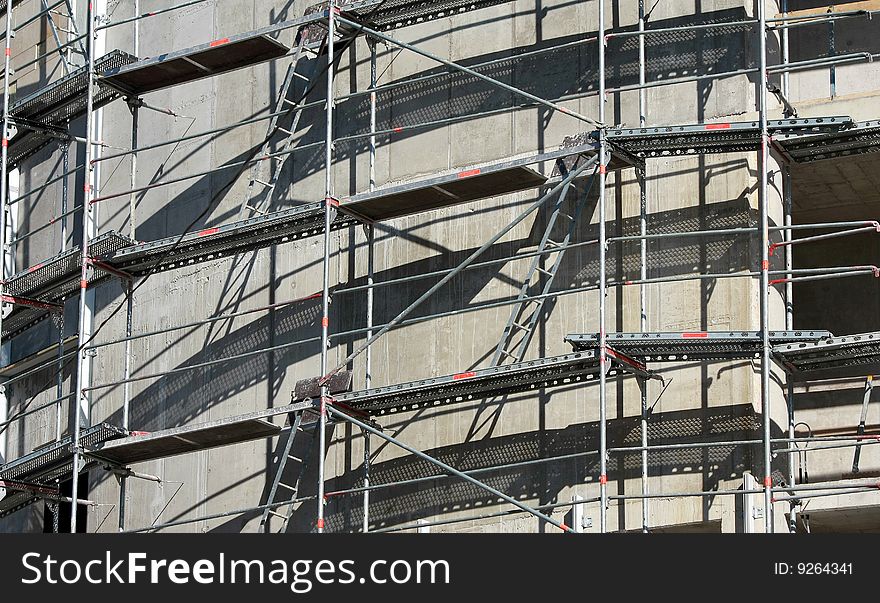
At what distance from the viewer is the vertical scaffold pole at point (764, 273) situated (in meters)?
20.7

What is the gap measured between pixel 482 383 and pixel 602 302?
1.68 m

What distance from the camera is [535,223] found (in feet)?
77.8

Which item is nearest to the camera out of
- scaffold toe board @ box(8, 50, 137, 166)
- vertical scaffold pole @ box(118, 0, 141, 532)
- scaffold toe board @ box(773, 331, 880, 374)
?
scaffold toe board @ box(773, 331, 880, 374)

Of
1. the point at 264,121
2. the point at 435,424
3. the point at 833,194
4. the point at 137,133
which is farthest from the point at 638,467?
the point at 137,133

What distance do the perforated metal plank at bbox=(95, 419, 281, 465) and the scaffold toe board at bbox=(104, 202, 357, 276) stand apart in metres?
2.25

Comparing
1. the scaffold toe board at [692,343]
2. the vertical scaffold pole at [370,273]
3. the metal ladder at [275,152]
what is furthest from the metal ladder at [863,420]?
the metal ladder at [275,152]

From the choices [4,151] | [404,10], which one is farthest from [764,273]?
[4,151]

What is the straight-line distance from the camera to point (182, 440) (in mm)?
24406

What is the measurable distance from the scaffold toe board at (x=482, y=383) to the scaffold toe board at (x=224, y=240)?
219 cm

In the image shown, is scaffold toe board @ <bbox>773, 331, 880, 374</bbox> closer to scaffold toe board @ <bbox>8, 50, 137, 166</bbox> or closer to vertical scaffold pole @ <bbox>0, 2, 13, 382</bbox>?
scaffold toe board @ <bbox>8, 50, 137, 166</bbox>

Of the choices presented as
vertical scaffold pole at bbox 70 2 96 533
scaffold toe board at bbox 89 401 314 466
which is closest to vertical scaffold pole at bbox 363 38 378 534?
scaffold toe board at bbox 89 401 314 466

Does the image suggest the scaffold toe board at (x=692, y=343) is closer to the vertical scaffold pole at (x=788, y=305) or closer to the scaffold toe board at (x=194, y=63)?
the vertical scaffold pole at (x=788, y=305)

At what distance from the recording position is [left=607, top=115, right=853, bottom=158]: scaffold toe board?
21672 mm
